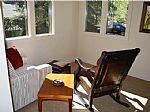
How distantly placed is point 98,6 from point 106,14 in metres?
0.36

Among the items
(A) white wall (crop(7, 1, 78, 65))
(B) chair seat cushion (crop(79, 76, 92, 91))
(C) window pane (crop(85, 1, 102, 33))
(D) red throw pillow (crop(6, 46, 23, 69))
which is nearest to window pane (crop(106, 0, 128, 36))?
(C) window pane (crop(85, 1, 102, 33))

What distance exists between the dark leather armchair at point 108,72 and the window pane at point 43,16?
1.88 m

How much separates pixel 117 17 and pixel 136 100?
198cm

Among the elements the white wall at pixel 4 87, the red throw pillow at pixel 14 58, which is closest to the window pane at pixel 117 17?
the red throw pillow at pixel 14 58

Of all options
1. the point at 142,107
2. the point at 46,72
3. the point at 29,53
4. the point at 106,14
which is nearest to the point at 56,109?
the point at 46,72

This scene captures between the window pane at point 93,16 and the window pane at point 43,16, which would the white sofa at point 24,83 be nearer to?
the window pane at point 43,16

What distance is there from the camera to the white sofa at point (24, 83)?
2.44 metres

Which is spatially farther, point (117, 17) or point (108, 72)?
point (117, 17)

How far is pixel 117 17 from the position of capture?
405cm

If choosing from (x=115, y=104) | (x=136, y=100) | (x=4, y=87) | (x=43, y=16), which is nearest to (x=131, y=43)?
(x=136, y=100)

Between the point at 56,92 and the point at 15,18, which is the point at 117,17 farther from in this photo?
the point at 56,92

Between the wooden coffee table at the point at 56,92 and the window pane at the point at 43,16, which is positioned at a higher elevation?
the window pane at the point at 43,16

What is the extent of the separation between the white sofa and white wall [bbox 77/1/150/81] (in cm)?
199

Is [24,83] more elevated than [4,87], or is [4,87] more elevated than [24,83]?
[4,87]
